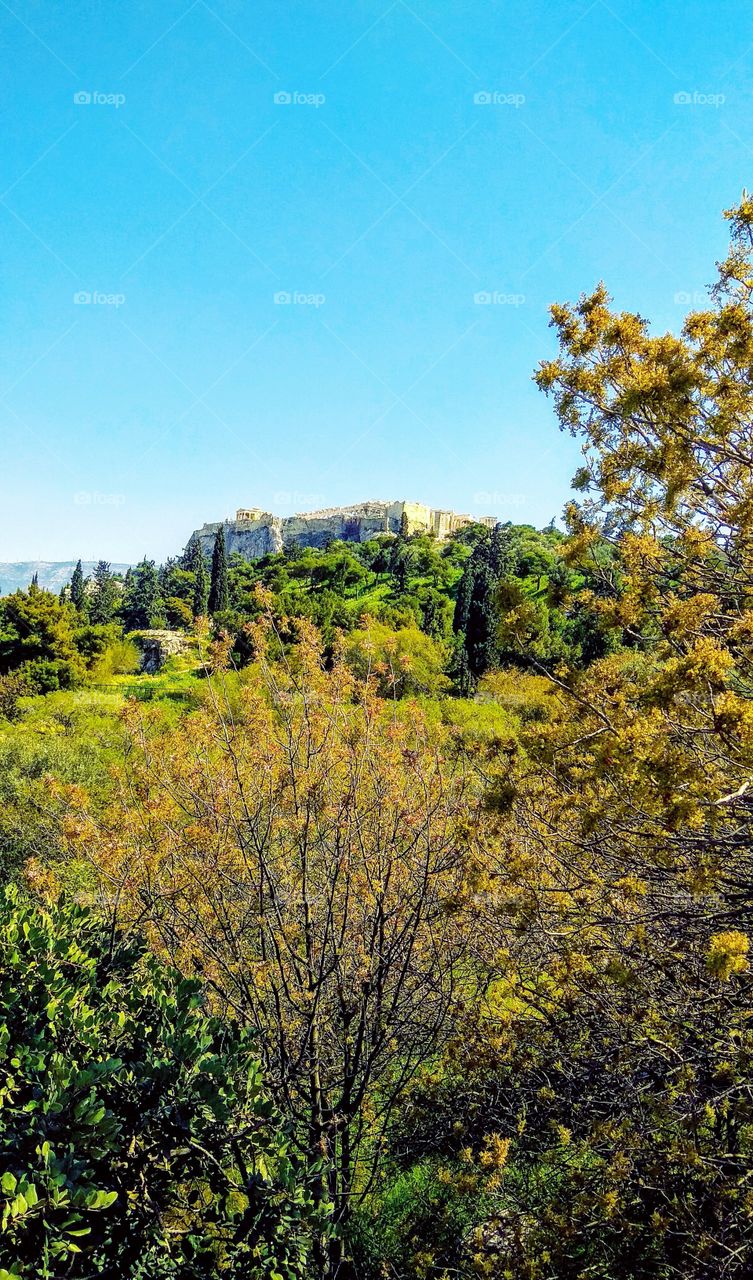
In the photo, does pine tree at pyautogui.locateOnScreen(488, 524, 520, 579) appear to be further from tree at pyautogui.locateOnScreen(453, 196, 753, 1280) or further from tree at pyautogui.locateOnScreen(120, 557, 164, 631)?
tree at pyautogui.locateOnScreen(453, 196, 753, 1280)

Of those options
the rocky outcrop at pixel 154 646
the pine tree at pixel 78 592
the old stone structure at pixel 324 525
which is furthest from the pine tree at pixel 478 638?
the old stone structure at pixel 324 525

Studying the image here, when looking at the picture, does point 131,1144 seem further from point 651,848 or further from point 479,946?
point 479,946

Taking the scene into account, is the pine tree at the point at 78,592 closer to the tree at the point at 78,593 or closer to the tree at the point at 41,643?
the tree at the point at 78,593

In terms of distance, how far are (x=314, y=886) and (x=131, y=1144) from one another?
10.6 ft

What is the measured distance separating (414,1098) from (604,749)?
4.27 meters

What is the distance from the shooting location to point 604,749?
10.2ft

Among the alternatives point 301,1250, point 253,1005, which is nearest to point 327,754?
point 253,1005

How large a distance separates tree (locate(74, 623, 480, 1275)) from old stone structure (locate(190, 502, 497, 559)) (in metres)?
98.1

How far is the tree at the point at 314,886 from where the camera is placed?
16.5 feet

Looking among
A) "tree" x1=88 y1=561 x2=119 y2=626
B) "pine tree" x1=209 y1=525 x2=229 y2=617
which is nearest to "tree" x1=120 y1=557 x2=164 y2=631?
"tree" x1=88 y1=561 x2=119 y2=626

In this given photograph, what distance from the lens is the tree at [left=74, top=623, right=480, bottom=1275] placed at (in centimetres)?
503

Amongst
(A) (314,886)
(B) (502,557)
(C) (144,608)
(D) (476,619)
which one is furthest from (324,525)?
(A) (314,886)

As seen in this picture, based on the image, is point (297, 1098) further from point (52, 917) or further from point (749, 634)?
point (749, 634)

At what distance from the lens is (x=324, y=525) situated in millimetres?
122625
